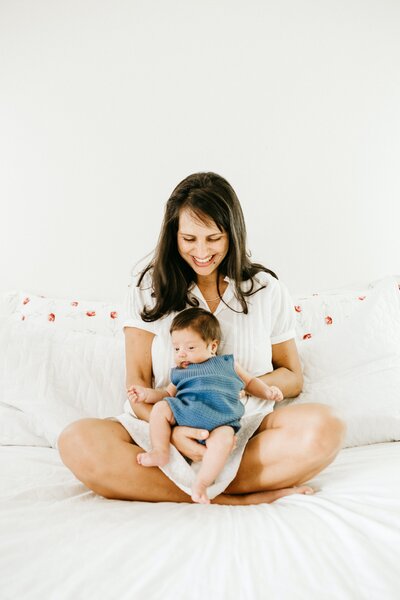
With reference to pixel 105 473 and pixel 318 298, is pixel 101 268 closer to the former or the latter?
pixel 318 298

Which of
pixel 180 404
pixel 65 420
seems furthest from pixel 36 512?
pixel 65 420

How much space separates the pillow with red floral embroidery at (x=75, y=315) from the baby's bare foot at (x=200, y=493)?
0.89 m

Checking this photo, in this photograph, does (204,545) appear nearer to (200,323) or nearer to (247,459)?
(247,459)

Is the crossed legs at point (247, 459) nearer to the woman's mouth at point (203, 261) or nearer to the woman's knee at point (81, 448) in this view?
the woman's knee at point (81, 448)

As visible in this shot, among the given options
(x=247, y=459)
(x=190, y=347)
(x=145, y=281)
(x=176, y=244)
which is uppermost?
(x=176, y=244)

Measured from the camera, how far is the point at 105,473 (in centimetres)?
112

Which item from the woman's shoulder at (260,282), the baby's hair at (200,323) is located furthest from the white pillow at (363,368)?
the baby's hair at (200,323)

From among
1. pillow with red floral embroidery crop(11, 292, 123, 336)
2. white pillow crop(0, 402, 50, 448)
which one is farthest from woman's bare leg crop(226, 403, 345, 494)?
pillow with red floral embroidery crop(11, 292, 123, 336)

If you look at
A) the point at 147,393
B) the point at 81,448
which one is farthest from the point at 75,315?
the point at 81,448

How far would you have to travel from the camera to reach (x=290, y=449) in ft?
3.72

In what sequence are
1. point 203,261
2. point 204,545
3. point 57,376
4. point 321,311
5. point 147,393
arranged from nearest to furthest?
point 204,545 → point 147,393 → point 203,261 → point 57,376 → point 321,311

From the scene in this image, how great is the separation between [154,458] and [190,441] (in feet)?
0.28

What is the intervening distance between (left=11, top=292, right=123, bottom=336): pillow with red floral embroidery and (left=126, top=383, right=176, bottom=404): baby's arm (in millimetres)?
612

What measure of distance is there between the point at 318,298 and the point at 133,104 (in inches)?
43.8
